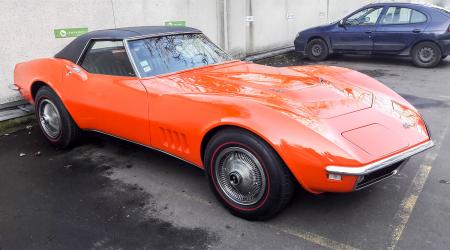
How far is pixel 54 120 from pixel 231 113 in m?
2.59

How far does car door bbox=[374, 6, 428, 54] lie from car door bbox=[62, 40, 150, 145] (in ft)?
23.7

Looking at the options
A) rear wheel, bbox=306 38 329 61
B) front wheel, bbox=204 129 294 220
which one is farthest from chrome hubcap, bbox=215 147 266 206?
rear wheel, bbox=306 38 329 61

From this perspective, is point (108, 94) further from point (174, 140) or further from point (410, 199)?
point (410, 199)

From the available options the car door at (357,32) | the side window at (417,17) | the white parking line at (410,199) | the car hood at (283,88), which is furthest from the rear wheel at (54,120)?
the side window at (417,17)

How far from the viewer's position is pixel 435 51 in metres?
8.54

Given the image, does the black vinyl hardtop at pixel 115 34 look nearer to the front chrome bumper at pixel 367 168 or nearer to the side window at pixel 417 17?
the front chrome bumper at pixel 367 168

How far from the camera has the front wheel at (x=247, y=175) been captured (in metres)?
2.57

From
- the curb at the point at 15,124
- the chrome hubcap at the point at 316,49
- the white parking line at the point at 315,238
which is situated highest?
the chrome hubcap at the point at 316,49

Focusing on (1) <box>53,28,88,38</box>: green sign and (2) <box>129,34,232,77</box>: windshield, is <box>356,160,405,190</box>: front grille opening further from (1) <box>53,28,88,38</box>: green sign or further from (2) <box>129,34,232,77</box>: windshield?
(1) <box>53,28,88,38</box>: green sign

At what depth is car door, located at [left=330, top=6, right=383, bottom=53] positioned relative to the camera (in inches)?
360

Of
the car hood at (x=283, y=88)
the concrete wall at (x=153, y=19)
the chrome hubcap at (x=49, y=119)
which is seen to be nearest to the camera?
the car hood at (x=283, y=88)

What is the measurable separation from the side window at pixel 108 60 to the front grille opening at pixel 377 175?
226cm

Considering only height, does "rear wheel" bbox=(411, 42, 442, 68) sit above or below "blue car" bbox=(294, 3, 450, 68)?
below

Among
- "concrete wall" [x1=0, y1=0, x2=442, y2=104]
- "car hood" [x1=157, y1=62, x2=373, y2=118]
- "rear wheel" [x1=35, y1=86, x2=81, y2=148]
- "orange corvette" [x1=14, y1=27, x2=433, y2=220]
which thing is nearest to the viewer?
"orange corvette" [x1=14, y1=27, x2=433, y2=220]
